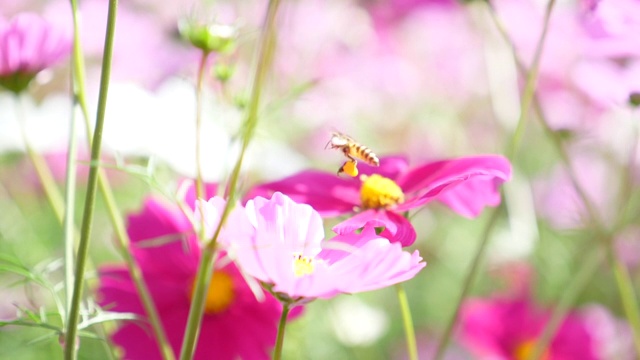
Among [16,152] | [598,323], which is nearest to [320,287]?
[598,323]

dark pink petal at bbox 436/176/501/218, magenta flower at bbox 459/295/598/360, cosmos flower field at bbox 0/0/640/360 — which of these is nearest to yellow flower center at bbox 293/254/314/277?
cosmos flower field at bbox 0/0/640/360

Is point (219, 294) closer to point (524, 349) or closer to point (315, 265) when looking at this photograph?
point (315, 265)

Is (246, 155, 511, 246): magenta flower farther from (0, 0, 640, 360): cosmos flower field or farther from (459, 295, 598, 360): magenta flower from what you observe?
(459, 295, 598, 360): magenta flower

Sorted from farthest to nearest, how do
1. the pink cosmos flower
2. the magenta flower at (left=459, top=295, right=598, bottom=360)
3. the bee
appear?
the magenta flower at (left=459, top=295, right=598, bottom=360), the bee, the pink cosmos flower

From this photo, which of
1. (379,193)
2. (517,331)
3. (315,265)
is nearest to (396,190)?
(379,193)

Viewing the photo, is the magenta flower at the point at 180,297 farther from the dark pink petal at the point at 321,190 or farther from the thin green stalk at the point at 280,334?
the thin green stalk at the point at 280,334

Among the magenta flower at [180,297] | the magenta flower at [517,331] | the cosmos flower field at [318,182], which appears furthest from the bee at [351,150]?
the magenta flower at [517,331]

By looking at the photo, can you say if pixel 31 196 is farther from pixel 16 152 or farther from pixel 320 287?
pixel 320 287

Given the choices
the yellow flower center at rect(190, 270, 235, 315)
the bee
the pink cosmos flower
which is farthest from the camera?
the yellow flower center at rect(190, 270, 235, 315)
